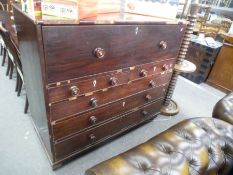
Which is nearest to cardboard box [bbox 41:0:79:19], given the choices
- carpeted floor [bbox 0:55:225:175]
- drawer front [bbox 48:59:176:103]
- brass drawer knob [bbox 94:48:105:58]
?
brass drawer knob [bbox 94:48:105:58]

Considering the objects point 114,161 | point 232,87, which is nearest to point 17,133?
point 114,161

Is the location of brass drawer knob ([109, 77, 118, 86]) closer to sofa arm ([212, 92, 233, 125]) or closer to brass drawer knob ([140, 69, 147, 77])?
brass drawer knob ([140, 69, 147, 77])

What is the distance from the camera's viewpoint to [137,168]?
827 millimetres

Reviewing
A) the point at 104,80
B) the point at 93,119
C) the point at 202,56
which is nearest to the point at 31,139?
the point at 93,119

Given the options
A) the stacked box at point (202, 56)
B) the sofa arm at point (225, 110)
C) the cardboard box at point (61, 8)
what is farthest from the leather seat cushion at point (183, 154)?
the stacked box at point (202, 56)

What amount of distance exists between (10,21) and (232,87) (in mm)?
3417

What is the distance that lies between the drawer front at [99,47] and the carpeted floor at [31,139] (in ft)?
2.72

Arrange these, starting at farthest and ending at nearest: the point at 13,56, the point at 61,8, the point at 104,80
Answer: the point at 13,56
the point at 104,80
the point at 61,8

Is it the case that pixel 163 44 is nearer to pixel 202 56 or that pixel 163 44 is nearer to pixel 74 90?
pixel 74 90

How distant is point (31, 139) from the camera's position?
65.1 inches

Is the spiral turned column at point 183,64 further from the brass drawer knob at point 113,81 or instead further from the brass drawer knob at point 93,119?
the brass drawer knob at point 93,119

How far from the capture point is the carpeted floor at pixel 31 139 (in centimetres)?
142

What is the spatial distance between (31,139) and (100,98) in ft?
2.87

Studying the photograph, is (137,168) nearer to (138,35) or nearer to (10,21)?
(138,35)
